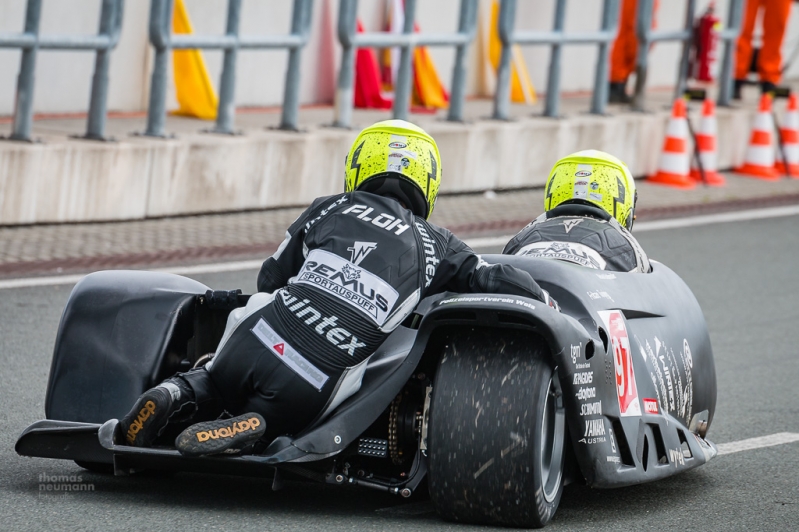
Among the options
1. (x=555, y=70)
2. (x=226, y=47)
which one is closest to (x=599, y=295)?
(x=226, y=47)

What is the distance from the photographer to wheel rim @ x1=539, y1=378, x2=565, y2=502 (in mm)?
4719

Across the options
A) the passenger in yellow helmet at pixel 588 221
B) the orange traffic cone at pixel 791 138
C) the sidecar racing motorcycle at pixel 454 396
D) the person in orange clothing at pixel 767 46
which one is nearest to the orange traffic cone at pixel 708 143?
the orange traffic cone at pixel 791 138

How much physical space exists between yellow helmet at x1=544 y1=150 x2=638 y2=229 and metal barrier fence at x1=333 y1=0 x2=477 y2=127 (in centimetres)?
606

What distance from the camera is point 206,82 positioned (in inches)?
511

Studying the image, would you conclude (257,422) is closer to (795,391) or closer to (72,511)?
(72,511)

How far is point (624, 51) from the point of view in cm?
1661

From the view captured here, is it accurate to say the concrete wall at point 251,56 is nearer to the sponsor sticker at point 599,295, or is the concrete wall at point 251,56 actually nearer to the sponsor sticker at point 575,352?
the sponsor sticker at point 599,295

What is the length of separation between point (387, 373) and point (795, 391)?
11.2 feet

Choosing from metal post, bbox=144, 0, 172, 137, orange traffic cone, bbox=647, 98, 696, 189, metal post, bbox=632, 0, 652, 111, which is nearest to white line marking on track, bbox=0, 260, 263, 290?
metal post, bbox=144, 0, 172, 137

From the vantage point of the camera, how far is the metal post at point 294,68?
38.8 ft

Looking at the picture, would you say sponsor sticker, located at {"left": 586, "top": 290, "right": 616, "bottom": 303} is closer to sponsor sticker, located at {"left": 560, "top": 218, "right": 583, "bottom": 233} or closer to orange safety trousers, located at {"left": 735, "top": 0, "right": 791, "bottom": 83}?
sponsor sticker, located at {"left": 560, "top": 218, "right": 583, "bottom": 233}

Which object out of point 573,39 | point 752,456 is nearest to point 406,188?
point 752,456

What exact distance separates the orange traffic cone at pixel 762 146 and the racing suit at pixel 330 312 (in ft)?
36.3

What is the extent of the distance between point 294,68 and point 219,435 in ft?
25.2
